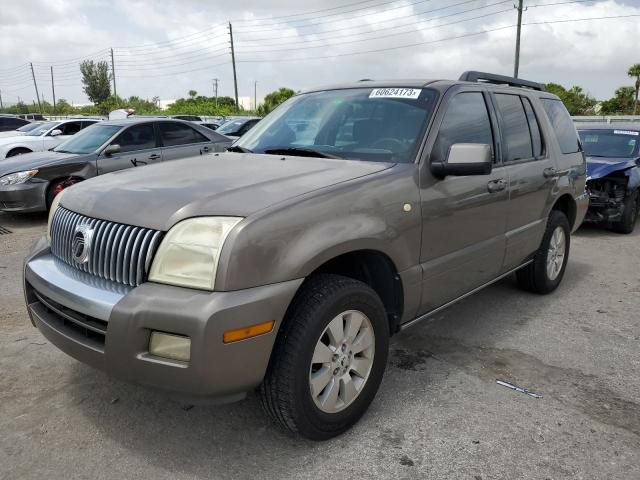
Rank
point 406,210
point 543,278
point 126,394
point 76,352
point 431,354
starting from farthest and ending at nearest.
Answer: point 543,278 < point 431,354 < point 126,394 < point 406,210 < point 76,352

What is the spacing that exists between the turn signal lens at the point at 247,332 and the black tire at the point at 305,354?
16 centimetres

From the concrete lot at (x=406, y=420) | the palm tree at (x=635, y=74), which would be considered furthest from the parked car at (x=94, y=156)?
the palm tree at (x=635, y=74)

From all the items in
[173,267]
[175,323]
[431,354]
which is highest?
[173,267]

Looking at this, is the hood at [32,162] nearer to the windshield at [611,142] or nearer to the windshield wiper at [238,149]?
the windshield wiper at [238,149]

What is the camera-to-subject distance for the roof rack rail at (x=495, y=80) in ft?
12.8

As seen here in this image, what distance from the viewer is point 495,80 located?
4277 millimetres

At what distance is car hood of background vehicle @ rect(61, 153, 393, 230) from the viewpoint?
2.34 m

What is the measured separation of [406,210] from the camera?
2875 mm

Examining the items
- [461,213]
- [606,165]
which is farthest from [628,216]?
[461,213]

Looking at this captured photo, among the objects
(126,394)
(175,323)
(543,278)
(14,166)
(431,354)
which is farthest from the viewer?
(14,166)

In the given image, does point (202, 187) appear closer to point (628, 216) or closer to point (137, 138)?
point (137, 138)

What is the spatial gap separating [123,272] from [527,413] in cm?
217

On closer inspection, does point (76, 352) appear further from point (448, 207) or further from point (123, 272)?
point (448, 207)

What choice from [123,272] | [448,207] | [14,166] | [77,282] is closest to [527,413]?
[448,207]
